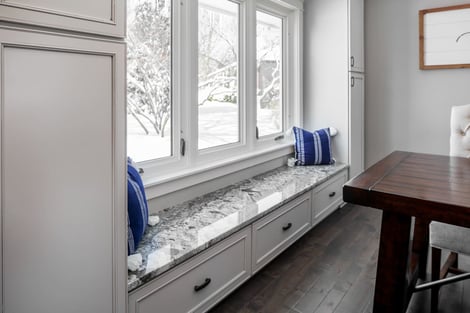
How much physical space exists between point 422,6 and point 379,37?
468mm

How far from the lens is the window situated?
2086mm

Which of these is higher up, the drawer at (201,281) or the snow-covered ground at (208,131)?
the snow-covered ground at (208,131)

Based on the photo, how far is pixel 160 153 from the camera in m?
2.24

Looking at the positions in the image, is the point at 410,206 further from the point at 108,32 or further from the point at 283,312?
the point at 108,32

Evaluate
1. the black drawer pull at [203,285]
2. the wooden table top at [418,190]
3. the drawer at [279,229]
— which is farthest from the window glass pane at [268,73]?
the black drawer pull at [203,285]

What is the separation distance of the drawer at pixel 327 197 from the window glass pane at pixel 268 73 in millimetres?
717

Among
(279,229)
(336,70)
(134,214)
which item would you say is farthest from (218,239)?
(336,70)

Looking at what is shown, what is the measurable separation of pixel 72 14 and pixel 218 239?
117cm

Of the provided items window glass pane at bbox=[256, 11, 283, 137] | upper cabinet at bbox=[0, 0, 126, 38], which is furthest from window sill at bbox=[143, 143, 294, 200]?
upper cabinet at bbox=[0, 0, 126, 38]

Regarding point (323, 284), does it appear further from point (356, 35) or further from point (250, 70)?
point (356, 35)

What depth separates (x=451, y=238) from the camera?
165cm

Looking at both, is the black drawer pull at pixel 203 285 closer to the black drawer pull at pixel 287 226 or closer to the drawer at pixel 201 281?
the drawer at pixel 201 281

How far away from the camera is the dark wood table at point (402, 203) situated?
1.23 meters

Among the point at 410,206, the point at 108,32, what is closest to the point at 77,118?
the point at 108,32
